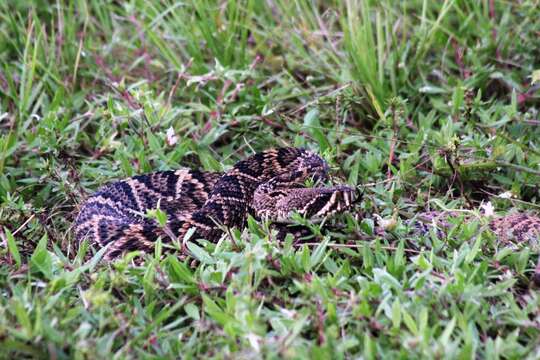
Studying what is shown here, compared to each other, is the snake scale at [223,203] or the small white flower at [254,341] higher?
the small white flower at [254,341]

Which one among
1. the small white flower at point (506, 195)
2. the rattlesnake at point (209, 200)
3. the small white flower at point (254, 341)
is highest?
the small white flower at point (254, 341)

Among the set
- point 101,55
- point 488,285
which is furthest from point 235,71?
point 488,285

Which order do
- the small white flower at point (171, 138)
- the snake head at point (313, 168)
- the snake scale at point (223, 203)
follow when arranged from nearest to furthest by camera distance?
1. the snake scale at point (223, 203)
2. the snake head at point (313, 168)
3. the small white flower at point (171, 138)

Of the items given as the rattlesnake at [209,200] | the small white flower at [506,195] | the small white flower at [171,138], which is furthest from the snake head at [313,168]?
the small white flower at [506,195]

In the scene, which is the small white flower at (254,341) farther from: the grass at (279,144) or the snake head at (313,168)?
the snake head at (313,168)

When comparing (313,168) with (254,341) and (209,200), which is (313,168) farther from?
(254,341)

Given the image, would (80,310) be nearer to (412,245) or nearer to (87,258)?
(87,258)
